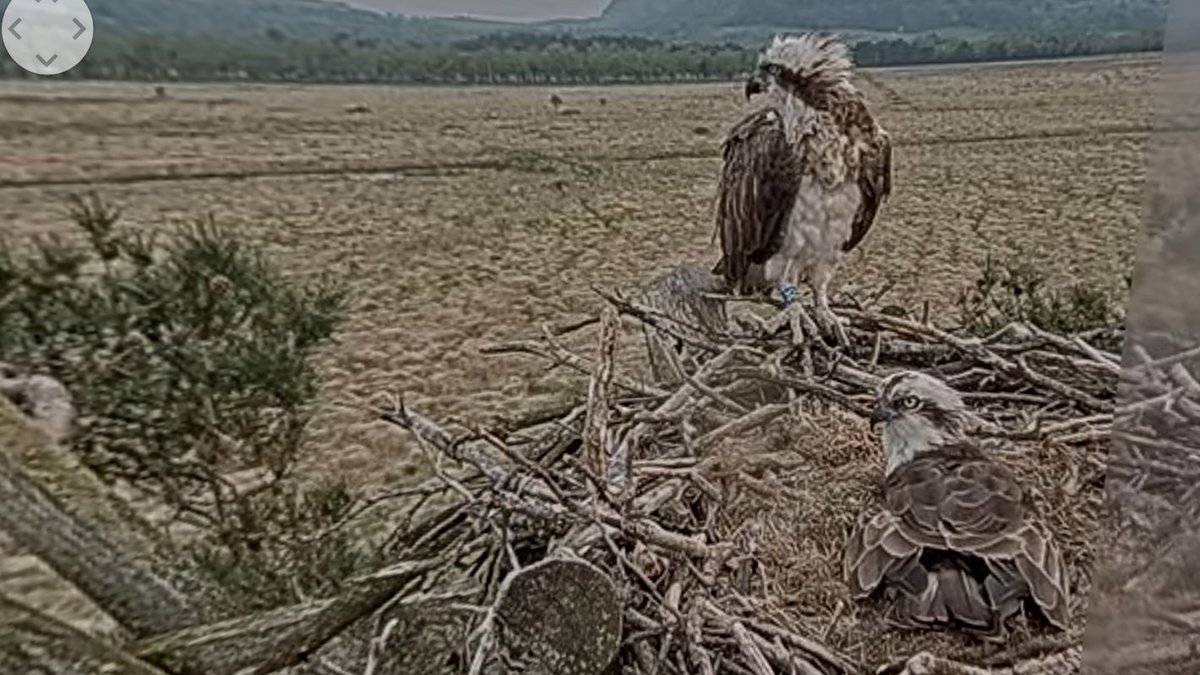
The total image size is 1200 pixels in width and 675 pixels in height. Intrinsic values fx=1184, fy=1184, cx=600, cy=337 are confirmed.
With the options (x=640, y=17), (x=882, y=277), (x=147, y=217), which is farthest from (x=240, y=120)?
(x=882, y=277)

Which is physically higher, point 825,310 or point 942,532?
point 825,310

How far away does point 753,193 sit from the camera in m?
1.04

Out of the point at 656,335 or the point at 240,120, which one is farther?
the point at 656,335

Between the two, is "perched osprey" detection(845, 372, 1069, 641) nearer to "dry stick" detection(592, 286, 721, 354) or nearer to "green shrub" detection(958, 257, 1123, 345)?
"green shrub" detection(958, 257, 1123, 345)

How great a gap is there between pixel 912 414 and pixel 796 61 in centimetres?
35

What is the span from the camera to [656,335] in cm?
103

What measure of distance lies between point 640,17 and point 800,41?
0.14 metres

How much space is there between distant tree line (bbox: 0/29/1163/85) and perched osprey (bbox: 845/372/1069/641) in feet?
1.02

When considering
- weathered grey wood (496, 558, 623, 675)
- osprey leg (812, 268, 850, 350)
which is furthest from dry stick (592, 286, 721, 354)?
weathered grey wood (496, 558, 623, 675)

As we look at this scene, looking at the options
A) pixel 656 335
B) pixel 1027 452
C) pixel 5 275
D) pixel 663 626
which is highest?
pixel 5 275

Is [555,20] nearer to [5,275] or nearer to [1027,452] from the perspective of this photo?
[5,275]

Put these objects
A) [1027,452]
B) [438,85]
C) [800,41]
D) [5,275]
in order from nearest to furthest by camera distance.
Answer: [5,275] → [438,85] → [800,41] → [1027,452]
